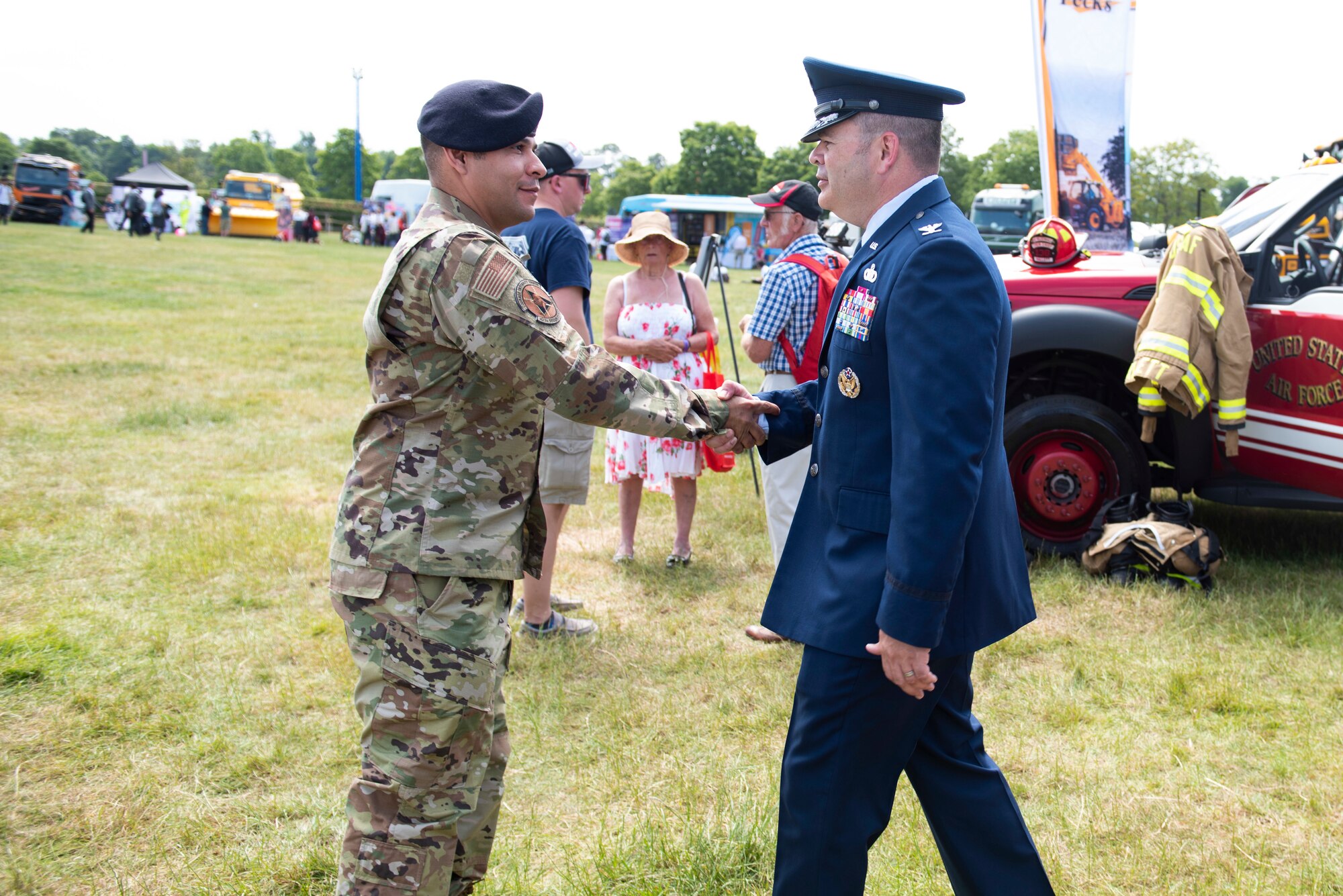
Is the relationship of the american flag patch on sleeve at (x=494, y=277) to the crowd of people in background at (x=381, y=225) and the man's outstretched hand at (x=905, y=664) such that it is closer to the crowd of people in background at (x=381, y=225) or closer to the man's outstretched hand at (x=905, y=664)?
the man's outstretched hand at (x=905, y=664)

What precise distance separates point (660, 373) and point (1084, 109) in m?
6.96

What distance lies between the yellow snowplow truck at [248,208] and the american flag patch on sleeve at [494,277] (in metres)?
48.5

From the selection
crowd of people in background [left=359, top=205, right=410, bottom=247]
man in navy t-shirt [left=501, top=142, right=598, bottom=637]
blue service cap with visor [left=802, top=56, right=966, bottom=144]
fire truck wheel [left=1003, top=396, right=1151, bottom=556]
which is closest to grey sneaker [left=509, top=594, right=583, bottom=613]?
man in navy t-shirt [left=501, top=142, right=598, bottom=637]

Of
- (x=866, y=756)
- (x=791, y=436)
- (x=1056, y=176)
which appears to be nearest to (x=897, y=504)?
(x=866, y=756)

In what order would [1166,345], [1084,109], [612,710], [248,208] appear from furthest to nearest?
[248,208] < [1084,109] < [1166,345] < [612,710]

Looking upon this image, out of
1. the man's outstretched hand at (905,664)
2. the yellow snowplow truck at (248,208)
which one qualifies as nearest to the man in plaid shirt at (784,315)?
the man's outstretched hand at (905,664)

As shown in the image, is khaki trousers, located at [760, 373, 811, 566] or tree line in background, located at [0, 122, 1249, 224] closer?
khaki trousers, located at [760, 373, 811, 566]

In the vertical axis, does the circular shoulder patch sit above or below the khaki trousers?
above

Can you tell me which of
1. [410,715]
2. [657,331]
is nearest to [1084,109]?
[657,331]

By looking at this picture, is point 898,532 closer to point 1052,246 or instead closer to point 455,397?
point 455,397

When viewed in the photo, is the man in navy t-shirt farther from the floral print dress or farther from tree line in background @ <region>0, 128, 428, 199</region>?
tree line in background @ <region>0, 128, 428, 199</region>

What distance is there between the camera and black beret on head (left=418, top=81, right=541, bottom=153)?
236 centimetres

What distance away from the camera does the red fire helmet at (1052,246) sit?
6.12 metres

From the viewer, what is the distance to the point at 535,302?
229 centimetres
